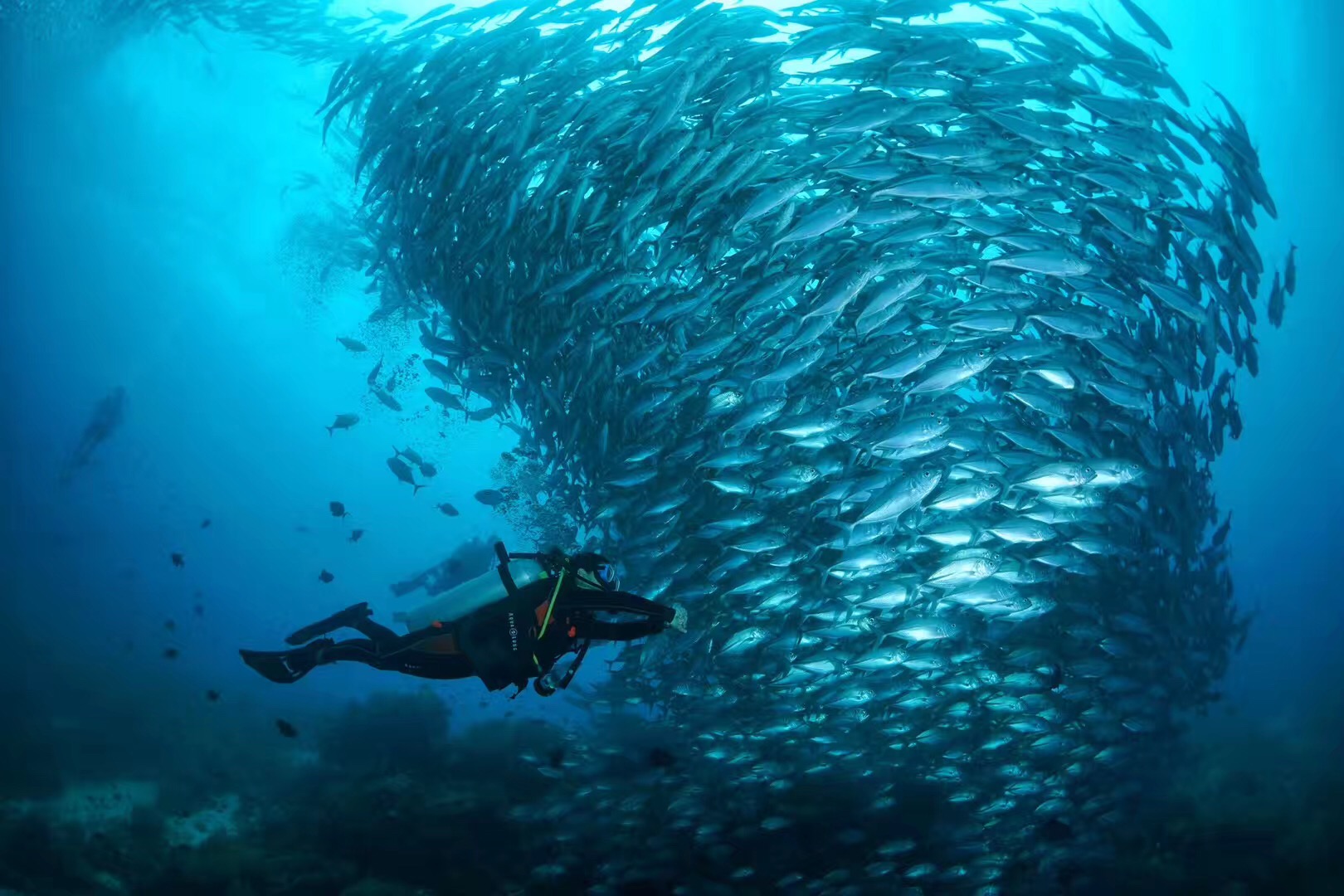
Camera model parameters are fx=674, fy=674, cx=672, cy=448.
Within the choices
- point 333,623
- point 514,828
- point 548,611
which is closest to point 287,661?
point 333,623

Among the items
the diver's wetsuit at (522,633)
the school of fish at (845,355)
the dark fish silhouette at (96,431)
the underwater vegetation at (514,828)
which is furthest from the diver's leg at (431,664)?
the dark fish silhouette at (96,431)

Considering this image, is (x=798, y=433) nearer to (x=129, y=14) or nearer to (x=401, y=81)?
(x=401, y=81)

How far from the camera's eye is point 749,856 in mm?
12445

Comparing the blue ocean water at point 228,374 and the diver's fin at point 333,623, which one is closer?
A: the diver's fin at point 333,623

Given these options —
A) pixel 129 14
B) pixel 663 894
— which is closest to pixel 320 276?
pixel 129 14

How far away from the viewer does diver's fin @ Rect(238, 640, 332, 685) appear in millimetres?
6348

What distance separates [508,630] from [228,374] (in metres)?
38.5

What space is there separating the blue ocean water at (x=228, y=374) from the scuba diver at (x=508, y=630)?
1027 cm

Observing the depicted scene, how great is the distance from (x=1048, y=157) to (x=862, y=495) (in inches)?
147

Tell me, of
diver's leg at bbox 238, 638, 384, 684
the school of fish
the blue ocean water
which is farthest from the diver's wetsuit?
the blue ocean water

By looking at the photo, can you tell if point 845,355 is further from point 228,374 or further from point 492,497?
point 228,374

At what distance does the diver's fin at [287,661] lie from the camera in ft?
20.8

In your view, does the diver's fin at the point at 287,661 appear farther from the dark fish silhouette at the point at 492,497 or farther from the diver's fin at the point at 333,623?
the dark fish silhouette at the point at 492,497

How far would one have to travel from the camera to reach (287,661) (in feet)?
21.1
